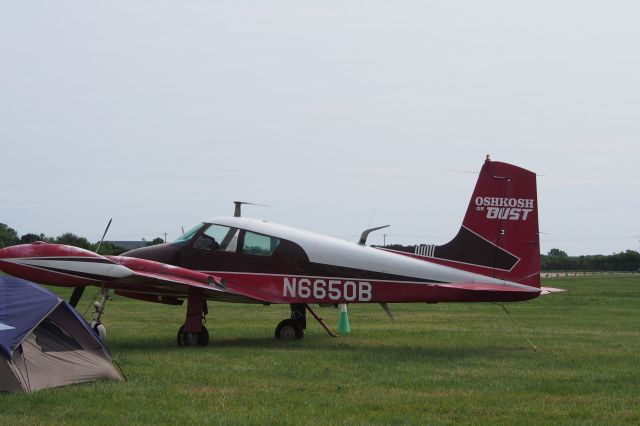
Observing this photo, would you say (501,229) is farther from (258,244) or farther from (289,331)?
(289,331)

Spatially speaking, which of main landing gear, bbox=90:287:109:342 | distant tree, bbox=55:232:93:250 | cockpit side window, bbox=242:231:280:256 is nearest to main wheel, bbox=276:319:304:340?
cockpit side window, bbox=242:231:280:256

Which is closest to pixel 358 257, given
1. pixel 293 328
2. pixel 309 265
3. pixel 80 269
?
pixel 309 265

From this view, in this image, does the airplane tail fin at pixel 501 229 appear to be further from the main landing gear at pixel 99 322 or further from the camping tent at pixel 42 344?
the camping tent at pixel 42 344

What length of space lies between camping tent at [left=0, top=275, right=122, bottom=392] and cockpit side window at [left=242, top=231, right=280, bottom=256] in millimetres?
5973

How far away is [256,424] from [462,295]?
7873 millimetres

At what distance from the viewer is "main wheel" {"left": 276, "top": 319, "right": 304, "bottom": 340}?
1848 centimetres

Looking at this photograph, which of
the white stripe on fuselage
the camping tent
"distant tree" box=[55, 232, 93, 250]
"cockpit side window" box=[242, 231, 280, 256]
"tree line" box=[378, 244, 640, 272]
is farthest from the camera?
"tree line" box=[378, 244, 640, 272]

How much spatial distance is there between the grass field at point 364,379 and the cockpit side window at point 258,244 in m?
1.76

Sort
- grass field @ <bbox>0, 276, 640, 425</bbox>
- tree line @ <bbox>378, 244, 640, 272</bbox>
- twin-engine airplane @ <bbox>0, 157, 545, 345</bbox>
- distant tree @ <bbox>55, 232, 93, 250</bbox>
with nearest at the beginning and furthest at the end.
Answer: grass field @ <bbox>0, 276, 640, 425</bbox> < twin-engine airplane @ <bbox>0, 157, 545, 345</bbox> < distant tree @ <bbox>55, 232, 93, 250</bbox> < tree line @ <bbox>378, 244, 640, 272</bbox>

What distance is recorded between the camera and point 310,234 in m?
17.7

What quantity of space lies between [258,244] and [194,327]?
6.79ft

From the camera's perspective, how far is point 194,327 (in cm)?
1655

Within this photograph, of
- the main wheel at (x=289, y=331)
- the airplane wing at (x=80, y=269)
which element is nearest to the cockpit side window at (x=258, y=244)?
the airplane wing at (x=80, y=269)

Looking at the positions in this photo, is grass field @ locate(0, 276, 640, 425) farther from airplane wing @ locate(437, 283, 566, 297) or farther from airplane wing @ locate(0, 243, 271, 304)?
airplane wing @ locate(0, 243, 271, 304)
